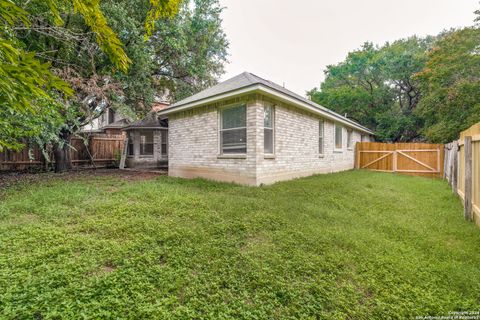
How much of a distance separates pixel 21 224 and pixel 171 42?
8.10m

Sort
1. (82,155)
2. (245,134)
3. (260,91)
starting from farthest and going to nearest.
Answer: (82,155), (245,134), (260,91)

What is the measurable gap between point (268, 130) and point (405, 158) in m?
9.51

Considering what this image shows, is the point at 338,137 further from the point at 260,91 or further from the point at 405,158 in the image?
the point at 260,91

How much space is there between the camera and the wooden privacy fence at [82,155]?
396 inches

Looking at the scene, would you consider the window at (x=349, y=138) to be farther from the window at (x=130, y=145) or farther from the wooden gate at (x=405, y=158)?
the window at (x=130, y=145)

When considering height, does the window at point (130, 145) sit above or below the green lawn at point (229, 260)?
above

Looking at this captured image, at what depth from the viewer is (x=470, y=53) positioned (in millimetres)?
12156

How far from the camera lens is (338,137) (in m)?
12.1

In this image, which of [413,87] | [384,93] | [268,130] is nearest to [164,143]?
[268,130]

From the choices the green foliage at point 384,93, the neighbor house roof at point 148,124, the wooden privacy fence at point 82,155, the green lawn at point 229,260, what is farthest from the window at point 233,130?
the green foliage at point 384,93

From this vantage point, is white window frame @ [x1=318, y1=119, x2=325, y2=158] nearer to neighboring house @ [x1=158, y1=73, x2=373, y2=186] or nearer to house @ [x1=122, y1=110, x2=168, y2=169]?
neighboring house @ [x1=158, y1=73, x2=373, y2=186]

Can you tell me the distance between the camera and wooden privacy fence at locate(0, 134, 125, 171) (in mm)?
10070

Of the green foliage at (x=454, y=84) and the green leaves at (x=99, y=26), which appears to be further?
the green foliage at (x=454, y=84)

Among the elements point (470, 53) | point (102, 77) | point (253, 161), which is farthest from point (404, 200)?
point (470, 53)
